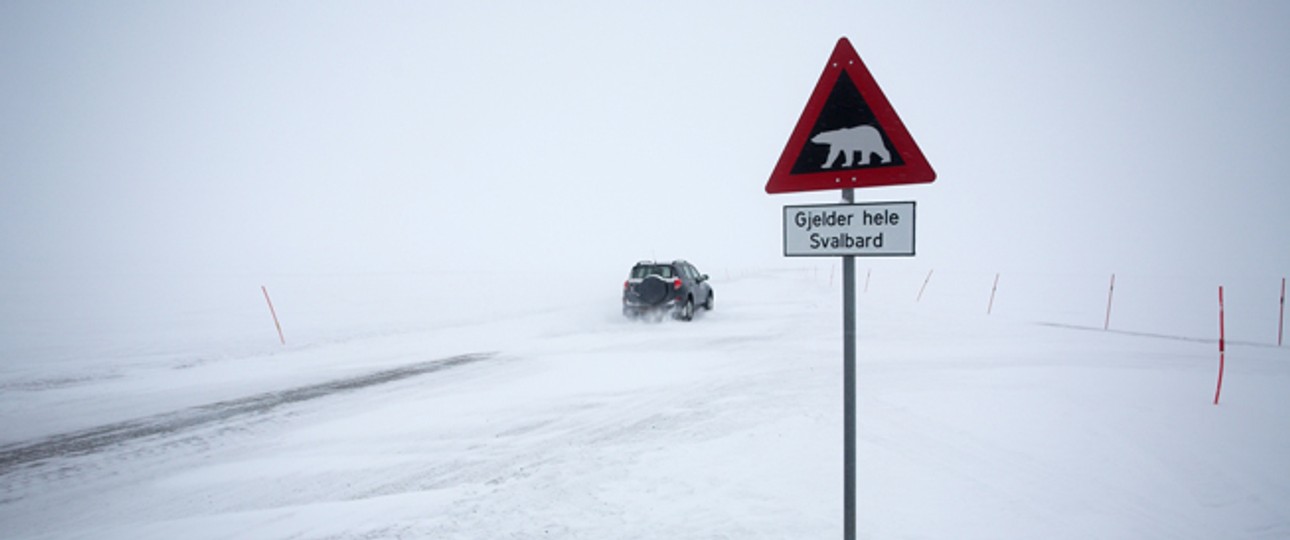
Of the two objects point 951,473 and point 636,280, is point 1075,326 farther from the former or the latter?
point 951,473

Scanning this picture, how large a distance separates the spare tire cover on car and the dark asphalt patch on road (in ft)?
22.2

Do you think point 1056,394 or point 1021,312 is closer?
point 1056,394

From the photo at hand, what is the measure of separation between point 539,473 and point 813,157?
3.56 meters

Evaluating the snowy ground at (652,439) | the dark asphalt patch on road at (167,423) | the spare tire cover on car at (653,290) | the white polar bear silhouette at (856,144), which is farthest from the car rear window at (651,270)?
the white polar bear silhouette at (856,144)

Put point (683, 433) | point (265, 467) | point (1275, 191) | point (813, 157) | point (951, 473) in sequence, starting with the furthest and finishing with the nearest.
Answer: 1. point (1275, 191)
2. point (683, 433)
3. point (265, 467)
4. point (951, 473)
5. point (813, 157)

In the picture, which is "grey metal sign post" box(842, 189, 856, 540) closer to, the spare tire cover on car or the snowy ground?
the snowy ground

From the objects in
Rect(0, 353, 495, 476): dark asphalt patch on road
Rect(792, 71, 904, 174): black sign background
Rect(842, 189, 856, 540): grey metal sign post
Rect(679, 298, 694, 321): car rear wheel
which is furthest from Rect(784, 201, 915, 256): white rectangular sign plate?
Rect(679, 298, 694, 321): car rear wheel

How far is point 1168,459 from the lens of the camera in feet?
15.7

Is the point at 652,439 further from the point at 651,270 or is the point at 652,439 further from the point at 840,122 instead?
the point at 651,270

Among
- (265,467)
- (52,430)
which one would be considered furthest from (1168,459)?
(52,430)

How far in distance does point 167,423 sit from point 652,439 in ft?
20.6

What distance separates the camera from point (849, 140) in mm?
2770

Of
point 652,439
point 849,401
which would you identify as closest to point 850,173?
point 849,401

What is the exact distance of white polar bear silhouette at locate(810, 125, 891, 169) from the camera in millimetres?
2723
